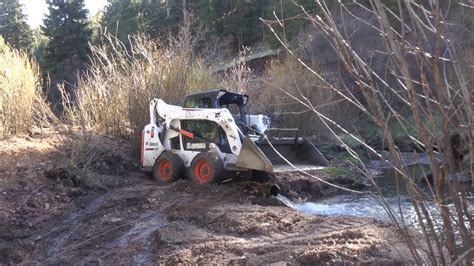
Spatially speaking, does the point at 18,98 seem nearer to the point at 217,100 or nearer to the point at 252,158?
the point at 217,100

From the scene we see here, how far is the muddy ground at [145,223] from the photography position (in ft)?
20.8

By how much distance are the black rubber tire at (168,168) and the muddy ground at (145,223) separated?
26 cm

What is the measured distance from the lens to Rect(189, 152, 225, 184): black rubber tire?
998 cm

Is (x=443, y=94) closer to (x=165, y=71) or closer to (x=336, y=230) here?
(x=336, y=230)

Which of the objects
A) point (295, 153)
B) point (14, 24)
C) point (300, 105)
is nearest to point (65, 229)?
point (295, 153)

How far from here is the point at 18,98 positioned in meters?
12.6

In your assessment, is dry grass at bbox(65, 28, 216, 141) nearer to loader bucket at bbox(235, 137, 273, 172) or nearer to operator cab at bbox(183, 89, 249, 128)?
operator cab at bbox(183, 89, 249, 128)

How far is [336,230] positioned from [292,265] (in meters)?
1.84

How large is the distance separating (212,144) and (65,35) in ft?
100

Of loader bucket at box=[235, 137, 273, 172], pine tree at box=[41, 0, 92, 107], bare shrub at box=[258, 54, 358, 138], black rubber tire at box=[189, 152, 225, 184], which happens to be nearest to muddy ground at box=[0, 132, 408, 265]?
black rubber tire at box=[189, 152, 225, 184]

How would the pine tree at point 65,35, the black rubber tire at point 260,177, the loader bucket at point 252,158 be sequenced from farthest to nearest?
the pine tree at point 65,35 < the black rubber tire at point 260,177 < the loader bucket at point 252,158

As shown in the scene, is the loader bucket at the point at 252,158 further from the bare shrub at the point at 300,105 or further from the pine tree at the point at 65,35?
the pine tree at the point at 65,35

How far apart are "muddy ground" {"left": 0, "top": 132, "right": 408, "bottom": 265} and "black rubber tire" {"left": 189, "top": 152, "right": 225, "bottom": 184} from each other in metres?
0.23

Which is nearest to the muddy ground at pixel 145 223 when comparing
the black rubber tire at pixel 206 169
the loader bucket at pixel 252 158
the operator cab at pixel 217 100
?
the black rubber tire at pixel 206 169
